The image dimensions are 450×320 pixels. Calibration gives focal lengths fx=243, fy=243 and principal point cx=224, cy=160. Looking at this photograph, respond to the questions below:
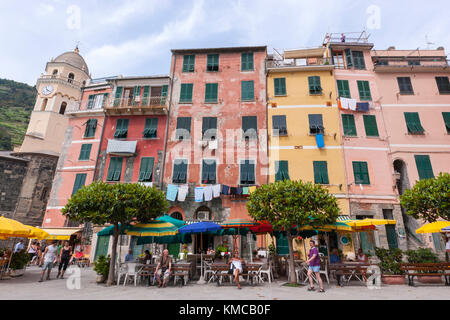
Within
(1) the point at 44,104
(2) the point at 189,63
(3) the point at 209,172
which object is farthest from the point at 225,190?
(1) the point at 44,104

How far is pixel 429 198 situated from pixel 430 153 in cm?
887

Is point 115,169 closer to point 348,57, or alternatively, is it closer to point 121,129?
point 121,129

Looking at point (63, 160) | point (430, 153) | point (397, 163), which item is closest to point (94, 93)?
point (63, 160)

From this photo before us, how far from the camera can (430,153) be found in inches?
699

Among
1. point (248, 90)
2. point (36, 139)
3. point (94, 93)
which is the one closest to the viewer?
point (248, 90)

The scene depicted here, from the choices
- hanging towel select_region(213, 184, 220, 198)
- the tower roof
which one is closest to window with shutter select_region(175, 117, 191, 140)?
hanging towel select_region(213, 184, 220, 198)

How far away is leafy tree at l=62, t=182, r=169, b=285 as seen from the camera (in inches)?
394

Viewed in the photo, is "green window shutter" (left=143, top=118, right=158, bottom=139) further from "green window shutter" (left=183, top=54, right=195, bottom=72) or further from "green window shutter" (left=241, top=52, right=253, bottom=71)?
"green window shutter" (left=241, top=52, right=253, bottom=71)

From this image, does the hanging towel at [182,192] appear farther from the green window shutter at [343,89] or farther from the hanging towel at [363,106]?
the hanging towel at [363,106]

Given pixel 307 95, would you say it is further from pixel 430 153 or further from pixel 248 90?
pixel 430 153

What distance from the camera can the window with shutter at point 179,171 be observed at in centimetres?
1878

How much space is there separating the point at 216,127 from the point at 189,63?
7.07m

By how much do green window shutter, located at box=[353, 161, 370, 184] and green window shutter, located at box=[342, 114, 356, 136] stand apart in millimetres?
2419

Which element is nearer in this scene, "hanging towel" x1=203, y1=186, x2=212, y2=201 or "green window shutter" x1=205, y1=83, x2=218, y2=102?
"hanging towel" x1=203, y1=186, x2=212, y2=201
